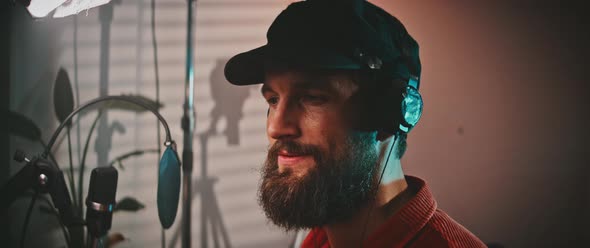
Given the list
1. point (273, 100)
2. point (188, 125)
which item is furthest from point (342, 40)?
point (188, 125)

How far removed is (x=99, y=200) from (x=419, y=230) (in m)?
0.71

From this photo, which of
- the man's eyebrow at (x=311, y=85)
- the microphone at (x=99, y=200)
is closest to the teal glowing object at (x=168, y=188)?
the microphone at (x=99, y=200)

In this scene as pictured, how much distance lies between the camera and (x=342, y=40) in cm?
73

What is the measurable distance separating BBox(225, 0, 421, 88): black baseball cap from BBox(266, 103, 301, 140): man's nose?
102 millimetres

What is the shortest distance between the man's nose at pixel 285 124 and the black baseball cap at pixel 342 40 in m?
0.10

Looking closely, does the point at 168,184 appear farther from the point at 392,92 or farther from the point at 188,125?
the point at 392,92

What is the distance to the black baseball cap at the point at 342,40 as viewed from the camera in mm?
720

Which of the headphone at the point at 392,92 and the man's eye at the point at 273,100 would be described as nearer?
the headphone at the point at 392,92

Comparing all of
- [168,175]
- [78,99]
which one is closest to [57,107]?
[78,99]

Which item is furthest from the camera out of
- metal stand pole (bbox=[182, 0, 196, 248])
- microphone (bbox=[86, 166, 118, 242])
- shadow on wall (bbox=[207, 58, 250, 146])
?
shadow on wall (bbox=[207, 58, 250, 146])

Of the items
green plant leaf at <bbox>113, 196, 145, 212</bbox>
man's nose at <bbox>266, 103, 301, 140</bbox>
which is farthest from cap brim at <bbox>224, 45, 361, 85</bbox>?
green plant leaf at <bbox>113, 196, 145, 212</bbox>

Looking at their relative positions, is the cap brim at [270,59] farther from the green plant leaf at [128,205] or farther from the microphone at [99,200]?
the green plant leaf at [128,205]

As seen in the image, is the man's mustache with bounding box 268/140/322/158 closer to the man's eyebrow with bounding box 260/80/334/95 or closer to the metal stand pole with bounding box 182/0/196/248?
the man's eyebrow with bounding box 260/80/334/95

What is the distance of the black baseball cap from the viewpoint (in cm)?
72
